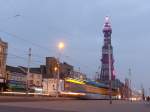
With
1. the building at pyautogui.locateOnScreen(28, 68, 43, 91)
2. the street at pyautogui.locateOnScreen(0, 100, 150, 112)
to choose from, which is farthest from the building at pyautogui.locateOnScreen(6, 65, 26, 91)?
the street at pyautogui.locateOnScreen(0, 100, 150, 112)

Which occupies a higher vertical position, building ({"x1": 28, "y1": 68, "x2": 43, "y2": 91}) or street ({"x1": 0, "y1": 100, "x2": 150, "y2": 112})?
building ({"x1": 28, "y1": 68, "x2": 43, "y2": 91})

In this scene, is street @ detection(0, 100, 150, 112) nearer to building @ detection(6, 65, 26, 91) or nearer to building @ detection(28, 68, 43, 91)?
building @ detection(6, 65, 26, 91)

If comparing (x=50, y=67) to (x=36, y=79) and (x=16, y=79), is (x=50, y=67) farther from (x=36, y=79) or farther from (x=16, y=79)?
(x=16, y=79)

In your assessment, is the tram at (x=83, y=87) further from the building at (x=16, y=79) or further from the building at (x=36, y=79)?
the building at (x=36, y=79)

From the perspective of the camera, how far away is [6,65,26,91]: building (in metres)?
96.6

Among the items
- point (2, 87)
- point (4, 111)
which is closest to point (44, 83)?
point (2, 87)

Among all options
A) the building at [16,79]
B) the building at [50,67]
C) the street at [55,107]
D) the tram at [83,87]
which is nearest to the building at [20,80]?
the building at [16,79]

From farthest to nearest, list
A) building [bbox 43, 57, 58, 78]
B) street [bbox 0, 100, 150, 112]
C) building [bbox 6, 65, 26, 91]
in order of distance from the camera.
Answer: building [bbox 43, 57, 58, 78] → building [bbox 6, 65, 26, 91] → street [bbox 0, 100, 150, 112]

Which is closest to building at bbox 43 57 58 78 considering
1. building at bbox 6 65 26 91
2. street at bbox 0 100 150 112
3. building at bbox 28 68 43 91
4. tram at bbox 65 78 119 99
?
building at bbox 28 68 43 91

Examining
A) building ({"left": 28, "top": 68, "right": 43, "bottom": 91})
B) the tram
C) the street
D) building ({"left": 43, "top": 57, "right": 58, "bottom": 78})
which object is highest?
building ({"left": 43, "top": 57, "right": 58, "bottom": 78})

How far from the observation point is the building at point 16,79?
96.6m

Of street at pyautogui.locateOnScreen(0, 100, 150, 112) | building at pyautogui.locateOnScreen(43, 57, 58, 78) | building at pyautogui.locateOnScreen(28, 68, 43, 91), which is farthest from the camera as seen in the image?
building at pyautogui.locateOnScreen(43, 57, 58, 78)

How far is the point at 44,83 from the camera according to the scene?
126m

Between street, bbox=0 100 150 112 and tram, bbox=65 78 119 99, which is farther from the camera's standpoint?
tram, bbox=65 78 119 99
